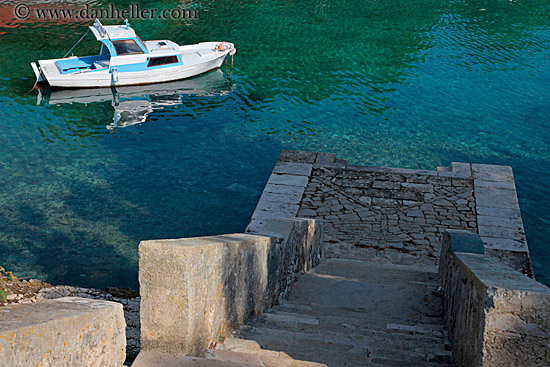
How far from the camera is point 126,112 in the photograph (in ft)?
55.6

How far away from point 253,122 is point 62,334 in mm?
13842

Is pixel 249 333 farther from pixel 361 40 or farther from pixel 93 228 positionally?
pixel 361 40

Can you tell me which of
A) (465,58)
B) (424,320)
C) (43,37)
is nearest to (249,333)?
(424,320)

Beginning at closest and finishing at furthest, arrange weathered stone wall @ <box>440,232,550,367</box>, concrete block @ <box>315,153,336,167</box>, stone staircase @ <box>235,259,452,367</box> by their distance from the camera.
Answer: weathered stone wall @ <box>440,232,550,367</box>, stone staircase @ <box>235,259,452,367</box>, concrete block @ <box>315,153,336,167</box>

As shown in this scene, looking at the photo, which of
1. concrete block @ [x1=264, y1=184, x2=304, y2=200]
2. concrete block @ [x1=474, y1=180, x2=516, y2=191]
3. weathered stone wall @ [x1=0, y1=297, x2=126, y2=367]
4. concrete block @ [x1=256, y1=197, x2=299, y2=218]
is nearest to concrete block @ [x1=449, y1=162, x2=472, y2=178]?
concrete block @ [x1=474, y1=180, x2=516, y2=191]

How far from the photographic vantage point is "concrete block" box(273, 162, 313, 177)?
38.8 feet

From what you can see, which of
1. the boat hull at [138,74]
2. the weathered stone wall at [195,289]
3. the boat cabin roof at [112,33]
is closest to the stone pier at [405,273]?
the weathered stone wall at [195,289]

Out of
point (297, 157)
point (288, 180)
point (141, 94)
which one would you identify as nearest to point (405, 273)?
point (288, 180)

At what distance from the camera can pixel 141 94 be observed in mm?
18359

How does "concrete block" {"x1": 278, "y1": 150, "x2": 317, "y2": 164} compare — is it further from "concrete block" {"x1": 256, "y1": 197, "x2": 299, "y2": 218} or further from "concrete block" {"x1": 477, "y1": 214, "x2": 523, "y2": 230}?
"concrete block" {"x1": 477, "y1": 214, "x2": 523, "y2": 230}

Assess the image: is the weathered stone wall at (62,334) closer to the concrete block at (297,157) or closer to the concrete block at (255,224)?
the concrete block at (255,224)

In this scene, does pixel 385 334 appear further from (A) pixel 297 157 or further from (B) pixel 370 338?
(A) pixel 297 157

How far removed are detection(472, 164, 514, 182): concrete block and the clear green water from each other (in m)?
0.89

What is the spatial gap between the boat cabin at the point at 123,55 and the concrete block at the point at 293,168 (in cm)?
826
